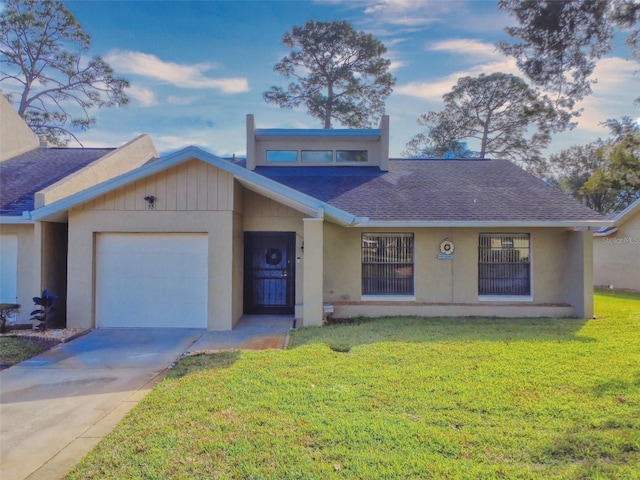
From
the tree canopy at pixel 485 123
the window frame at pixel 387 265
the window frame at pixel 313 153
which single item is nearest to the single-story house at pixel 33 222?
the window frame at pixel 313 153

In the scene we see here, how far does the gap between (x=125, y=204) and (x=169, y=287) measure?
2103 millimetres

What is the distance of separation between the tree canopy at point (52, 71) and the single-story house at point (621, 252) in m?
25.9

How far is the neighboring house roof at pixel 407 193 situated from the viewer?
839 cm

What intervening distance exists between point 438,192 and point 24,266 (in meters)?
10.9

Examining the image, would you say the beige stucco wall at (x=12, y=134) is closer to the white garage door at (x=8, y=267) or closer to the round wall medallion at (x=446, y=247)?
the white garage door at (x=8, y=267)

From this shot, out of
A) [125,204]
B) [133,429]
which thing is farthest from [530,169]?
[133,429]

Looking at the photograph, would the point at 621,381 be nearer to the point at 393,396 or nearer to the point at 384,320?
the point at 393,396

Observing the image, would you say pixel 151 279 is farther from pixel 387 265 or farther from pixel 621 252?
pixel 621 252

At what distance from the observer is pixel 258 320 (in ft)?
31.7

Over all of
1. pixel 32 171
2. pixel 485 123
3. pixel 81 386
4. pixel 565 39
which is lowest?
pixel 81 386

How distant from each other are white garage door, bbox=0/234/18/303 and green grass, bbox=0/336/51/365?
2114 millimetres

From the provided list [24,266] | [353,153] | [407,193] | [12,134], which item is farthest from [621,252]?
[12,134]

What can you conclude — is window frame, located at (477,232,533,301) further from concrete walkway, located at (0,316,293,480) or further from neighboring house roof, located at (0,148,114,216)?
neighboring house roof, located at (0,148,114,216)

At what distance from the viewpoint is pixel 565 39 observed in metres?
6.95
